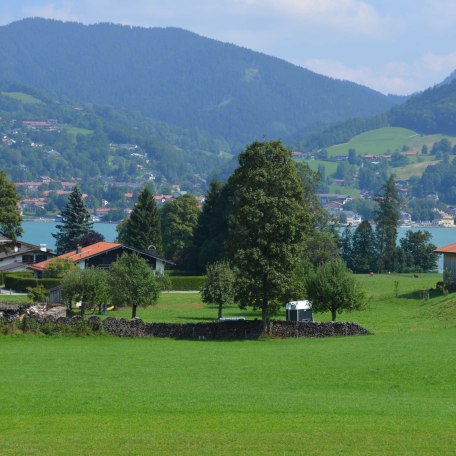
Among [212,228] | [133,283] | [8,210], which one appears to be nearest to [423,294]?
[133,283]

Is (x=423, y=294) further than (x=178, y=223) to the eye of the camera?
No

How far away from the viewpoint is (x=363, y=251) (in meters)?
120

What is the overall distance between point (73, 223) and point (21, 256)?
22.8 metres

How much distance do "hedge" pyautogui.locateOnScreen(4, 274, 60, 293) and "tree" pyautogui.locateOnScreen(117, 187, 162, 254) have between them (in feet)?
58.4

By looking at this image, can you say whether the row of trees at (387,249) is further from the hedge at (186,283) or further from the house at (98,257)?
the house at (98,257)

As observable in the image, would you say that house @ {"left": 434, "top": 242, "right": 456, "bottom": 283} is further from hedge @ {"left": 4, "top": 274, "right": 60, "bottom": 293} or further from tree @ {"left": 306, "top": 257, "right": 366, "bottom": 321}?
hedge @ {"left": 4, "top": 274, "right": 60, "bottom": 293}

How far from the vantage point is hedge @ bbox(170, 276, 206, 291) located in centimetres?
8806

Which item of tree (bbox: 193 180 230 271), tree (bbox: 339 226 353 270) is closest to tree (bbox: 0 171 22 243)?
tree (bbox: 193 180 230 271)

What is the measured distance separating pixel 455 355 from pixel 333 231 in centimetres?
6670

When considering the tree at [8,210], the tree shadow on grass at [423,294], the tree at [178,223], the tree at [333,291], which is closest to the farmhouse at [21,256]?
the tree at [8,210]

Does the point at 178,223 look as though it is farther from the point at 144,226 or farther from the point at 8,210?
the point at 8,210

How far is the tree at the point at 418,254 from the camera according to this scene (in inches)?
4668

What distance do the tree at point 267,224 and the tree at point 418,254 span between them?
68344 mm

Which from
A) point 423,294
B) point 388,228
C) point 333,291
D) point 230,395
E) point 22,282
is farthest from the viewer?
point 388,228
